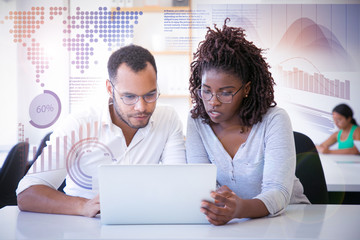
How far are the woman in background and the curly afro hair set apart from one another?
2067 millimetres

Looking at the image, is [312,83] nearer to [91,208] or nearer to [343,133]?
[343,133]

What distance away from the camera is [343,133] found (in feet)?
11.4

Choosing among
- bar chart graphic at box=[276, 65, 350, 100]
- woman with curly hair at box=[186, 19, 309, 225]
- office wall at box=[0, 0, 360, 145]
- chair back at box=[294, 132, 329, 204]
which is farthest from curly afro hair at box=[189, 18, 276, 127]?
bar chart graphic at box=[276, 65, 350, 100]

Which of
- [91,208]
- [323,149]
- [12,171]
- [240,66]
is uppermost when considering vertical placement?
[240,66]

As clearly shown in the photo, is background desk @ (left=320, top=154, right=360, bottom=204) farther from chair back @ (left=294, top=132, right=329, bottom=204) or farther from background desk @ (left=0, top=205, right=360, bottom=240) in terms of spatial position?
background desk @ (left=0, top=205, right=360, bottom=240)

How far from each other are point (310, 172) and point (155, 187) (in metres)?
0.96

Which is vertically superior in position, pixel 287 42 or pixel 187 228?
pixel 287 42

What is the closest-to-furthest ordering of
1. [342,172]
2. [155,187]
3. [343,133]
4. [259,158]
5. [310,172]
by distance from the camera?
[155,187] → [259,158] → [310,172] → [342,172] → [343,133]

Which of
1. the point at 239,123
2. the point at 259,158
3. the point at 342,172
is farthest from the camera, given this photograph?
the point at 342,172

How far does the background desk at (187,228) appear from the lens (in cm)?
104

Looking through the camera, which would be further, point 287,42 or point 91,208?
point 287,42

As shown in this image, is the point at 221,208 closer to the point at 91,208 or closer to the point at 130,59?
the point at 91,208

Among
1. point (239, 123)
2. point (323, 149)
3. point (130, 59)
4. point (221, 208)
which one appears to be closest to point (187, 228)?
point (221, 208)

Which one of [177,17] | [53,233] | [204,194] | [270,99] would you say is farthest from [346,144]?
[53,233]
